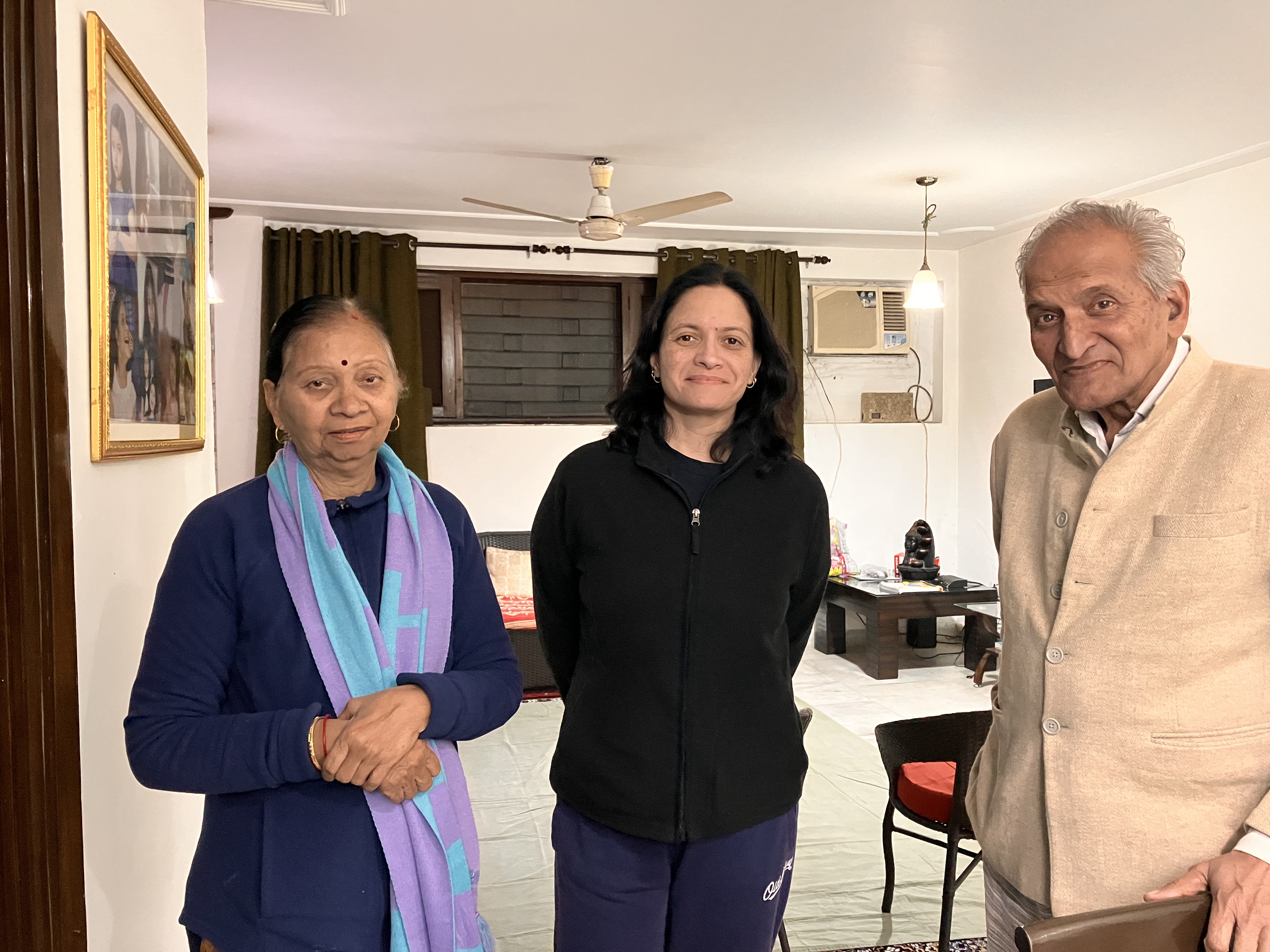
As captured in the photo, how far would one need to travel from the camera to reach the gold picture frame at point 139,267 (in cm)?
134

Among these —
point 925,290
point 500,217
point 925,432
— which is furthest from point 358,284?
point 925,432

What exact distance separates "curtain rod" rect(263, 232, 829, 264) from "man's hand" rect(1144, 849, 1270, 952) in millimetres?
5149

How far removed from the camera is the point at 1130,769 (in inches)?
46.6

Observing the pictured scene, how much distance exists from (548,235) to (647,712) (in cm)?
500

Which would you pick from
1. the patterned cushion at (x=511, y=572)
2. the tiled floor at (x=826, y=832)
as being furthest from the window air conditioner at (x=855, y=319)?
the patterned cushion at (x=511, y=572)

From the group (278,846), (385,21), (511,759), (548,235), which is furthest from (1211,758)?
(548,235)

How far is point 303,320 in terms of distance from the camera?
49.3 inches

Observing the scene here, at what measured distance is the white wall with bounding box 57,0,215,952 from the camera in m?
1.27

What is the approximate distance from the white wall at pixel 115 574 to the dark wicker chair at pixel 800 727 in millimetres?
1090

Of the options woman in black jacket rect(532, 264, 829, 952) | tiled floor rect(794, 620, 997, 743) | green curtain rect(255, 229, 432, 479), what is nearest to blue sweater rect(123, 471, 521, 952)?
woman in black jacket rect(532, 264, 829, 952)

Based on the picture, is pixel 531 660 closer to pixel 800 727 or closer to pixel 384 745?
pixel 800 727

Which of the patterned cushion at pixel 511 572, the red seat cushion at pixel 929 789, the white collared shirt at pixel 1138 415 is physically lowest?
the red seat cushion at pixel 929 789

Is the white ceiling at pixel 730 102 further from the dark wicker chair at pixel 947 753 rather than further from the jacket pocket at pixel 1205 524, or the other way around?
the jacket pocket at pixel 1205 524

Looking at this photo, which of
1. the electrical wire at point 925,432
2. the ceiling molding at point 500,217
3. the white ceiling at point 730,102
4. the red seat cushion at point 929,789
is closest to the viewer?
the red seat cushion at point 929,789
